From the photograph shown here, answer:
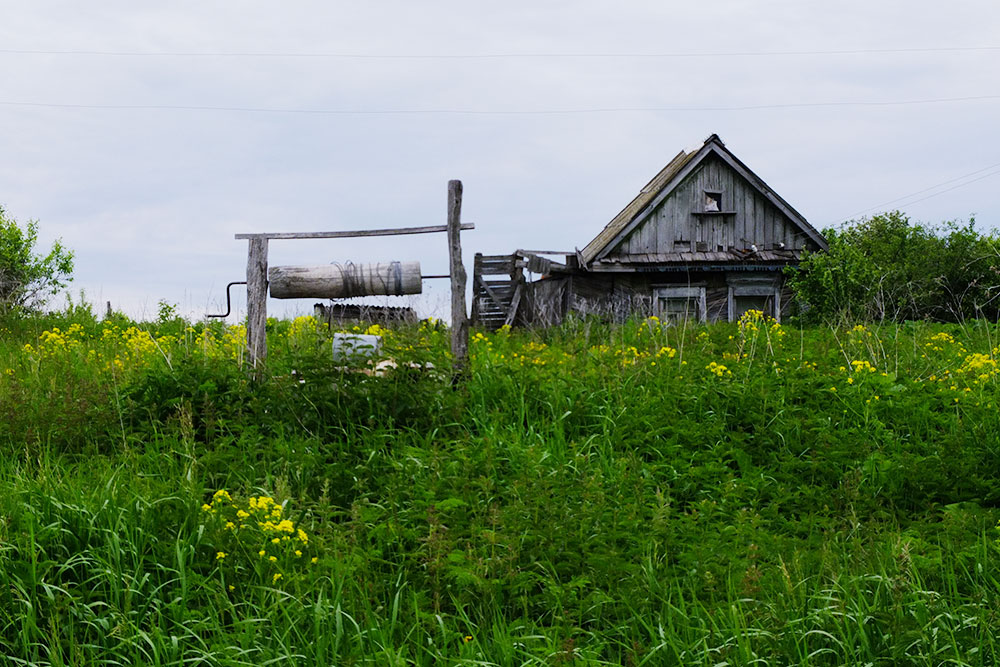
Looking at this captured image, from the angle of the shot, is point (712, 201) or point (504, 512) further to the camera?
point (712, 201)

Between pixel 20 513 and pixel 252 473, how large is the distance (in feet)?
4.67

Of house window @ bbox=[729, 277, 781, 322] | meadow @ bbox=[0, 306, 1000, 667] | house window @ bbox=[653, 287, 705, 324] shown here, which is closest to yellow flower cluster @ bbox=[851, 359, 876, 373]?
meadow @ bbox=[0, 306, 1000, 667]

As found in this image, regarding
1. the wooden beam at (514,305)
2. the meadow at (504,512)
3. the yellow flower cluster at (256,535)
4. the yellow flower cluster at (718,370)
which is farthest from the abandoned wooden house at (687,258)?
the yellow flower cluster at (256,535)

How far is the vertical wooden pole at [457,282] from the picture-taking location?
25.6 feet

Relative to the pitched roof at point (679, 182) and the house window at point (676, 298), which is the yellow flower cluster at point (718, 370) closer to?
the pitched roof at point (679, 182)

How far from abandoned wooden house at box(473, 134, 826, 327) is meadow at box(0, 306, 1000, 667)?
514 inches

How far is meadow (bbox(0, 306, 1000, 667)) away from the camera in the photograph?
3.69 m

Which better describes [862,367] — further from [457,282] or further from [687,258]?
[687,258]

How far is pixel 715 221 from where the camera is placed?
23.0 m

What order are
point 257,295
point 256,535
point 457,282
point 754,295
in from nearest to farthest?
point 256,535
point 457,282
point 257,295
point 754,295

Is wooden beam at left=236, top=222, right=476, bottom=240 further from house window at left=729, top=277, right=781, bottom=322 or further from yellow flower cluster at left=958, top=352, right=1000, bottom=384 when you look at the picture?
house window at left=729, top=277, right=781, bottom=322

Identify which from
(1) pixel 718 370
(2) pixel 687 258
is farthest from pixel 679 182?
(1) pixel 718 370

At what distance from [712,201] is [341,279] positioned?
16.9 metres

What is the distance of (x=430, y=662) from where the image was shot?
3705 millimetres
